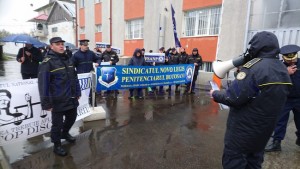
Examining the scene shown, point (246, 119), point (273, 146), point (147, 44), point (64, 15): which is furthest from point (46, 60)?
point (64, 15)

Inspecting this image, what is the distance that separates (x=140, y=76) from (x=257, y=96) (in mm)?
5832

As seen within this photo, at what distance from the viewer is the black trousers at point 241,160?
2.23 meters

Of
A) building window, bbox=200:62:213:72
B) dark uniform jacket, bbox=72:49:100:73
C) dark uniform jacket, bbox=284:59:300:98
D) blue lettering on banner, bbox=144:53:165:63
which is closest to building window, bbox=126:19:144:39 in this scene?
building window, bbox=200:62:213:72

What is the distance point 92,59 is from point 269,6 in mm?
7772

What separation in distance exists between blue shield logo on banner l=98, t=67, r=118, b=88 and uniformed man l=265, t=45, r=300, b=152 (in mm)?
4642

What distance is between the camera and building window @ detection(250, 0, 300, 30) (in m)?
8.35

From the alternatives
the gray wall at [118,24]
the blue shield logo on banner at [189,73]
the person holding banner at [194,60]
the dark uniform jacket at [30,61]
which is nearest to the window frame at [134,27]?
the gray wall at [118,24]

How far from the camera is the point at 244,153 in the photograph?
2.26 metres

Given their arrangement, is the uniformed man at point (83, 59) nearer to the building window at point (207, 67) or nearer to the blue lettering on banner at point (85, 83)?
the blue lettering on banner at point (85, 83)

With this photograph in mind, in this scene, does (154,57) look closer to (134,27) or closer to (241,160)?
(241,160)

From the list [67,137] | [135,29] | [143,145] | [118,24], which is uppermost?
[118,24]

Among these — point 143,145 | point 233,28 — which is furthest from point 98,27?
point 143,145

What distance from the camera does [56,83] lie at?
350 centimetres

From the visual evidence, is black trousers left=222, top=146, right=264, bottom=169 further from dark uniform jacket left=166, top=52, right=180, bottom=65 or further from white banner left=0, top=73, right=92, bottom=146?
dark uniform jacket left=166, top=52, right=180, bottom=65
